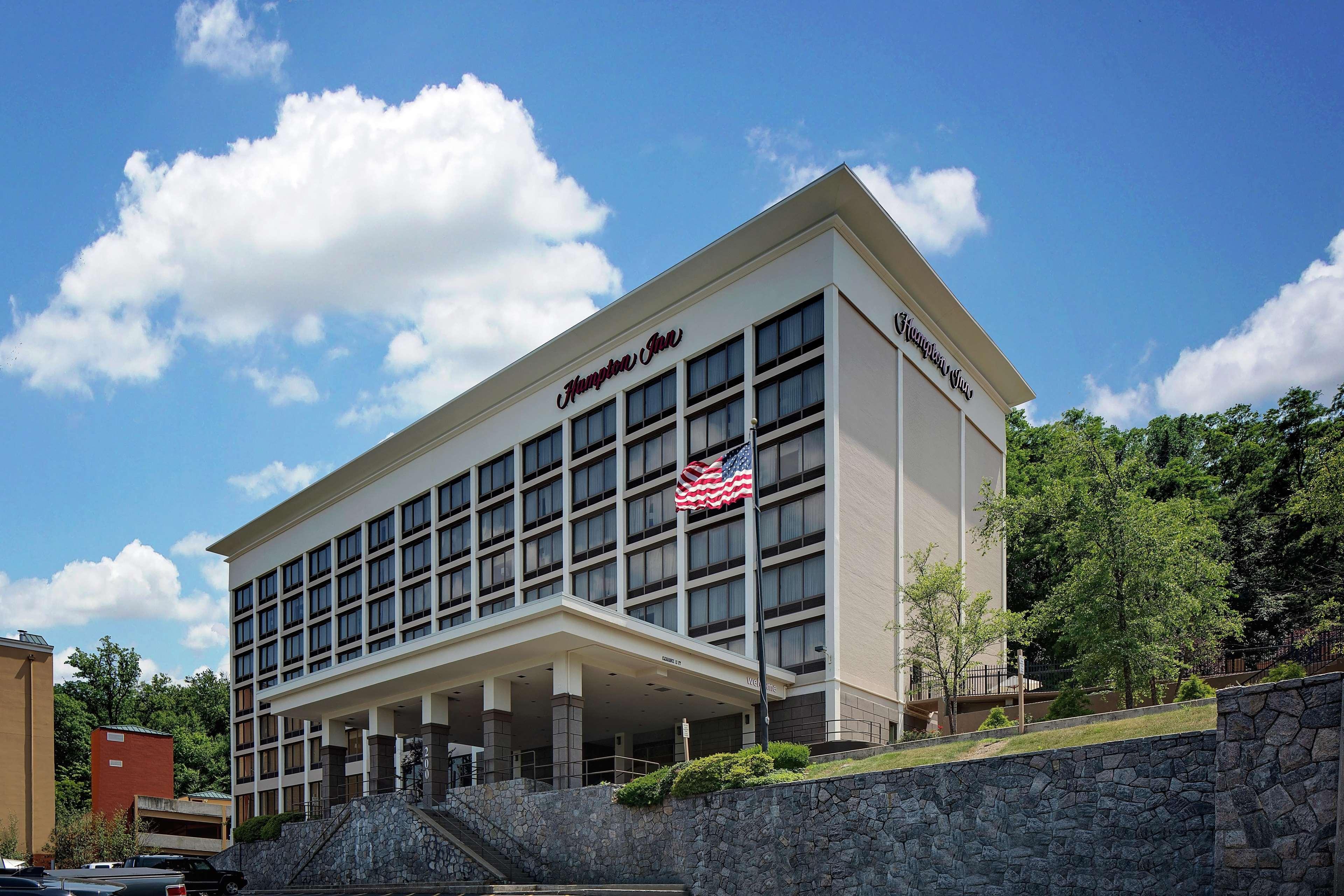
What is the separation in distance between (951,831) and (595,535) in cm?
3295

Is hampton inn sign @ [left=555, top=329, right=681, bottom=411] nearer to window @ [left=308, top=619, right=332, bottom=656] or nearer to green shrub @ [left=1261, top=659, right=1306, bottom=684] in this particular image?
window @ [left=308, top=619, right=332, bottom=656]

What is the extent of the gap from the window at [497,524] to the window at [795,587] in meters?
17.7

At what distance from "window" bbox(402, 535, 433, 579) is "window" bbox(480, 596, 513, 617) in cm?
626

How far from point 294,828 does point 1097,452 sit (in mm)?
32010

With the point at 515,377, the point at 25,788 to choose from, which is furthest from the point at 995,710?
the point at 25,788

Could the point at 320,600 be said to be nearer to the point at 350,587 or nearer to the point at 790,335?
the point at 350,587

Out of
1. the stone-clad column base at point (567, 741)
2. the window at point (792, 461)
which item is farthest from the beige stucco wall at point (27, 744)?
the window at point (792, 461)

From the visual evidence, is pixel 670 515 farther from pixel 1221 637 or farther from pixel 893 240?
pixel 1221 637

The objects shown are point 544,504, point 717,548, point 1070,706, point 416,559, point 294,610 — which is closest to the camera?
point 1070,706

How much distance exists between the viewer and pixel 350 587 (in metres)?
71.2

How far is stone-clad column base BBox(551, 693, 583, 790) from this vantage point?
110 ft

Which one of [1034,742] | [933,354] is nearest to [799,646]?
[933,354]

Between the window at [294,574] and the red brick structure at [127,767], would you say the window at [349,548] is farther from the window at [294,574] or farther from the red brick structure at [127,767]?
the red brick structure at [127,767]

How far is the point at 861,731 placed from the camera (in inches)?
1663
